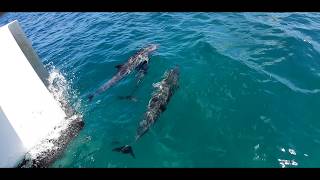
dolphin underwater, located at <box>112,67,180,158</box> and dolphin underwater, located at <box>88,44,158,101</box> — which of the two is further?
dolphin underwater, located at <box>88,44,158,101</box>

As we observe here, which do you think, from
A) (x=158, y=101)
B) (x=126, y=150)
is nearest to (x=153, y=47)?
(x=158, y=101)

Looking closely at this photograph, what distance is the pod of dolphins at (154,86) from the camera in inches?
349

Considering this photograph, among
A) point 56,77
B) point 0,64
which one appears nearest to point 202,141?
point 0,64

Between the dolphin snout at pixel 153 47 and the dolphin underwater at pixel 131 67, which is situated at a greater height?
the dolphin snout at pixel 153 47

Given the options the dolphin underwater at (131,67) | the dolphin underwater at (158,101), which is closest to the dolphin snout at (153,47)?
the dolphin underwater at (131,67)

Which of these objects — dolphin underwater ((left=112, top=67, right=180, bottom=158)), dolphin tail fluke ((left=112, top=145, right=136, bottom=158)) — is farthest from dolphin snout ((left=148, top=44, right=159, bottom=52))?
dolphin tail fluke ((left=112, top=145, right=136, bottom=158))

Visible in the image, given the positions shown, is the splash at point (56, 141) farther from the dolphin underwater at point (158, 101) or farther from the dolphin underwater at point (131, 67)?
the dolphin underwater at point (158, 101)

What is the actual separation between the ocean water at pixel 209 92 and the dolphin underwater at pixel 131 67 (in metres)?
0.31

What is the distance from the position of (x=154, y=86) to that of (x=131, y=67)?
1.82 metres

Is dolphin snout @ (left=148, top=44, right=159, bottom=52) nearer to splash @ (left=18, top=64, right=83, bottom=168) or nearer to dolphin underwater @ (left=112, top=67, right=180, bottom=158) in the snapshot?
dolphin underwater @ (left=112, top=67, right=180, bottom=158)

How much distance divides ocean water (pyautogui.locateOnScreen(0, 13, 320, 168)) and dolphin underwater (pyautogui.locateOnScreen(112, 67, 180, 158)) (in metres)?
0.17

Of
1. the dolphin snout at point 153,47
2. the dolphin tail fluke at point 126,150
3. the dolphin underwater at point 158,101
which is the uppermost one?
the dolphin snout at point 153,47

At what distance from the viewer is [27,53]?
28.3 ft

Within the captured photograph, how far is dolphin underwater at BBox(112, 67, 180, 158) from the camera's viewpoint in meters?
8.66
